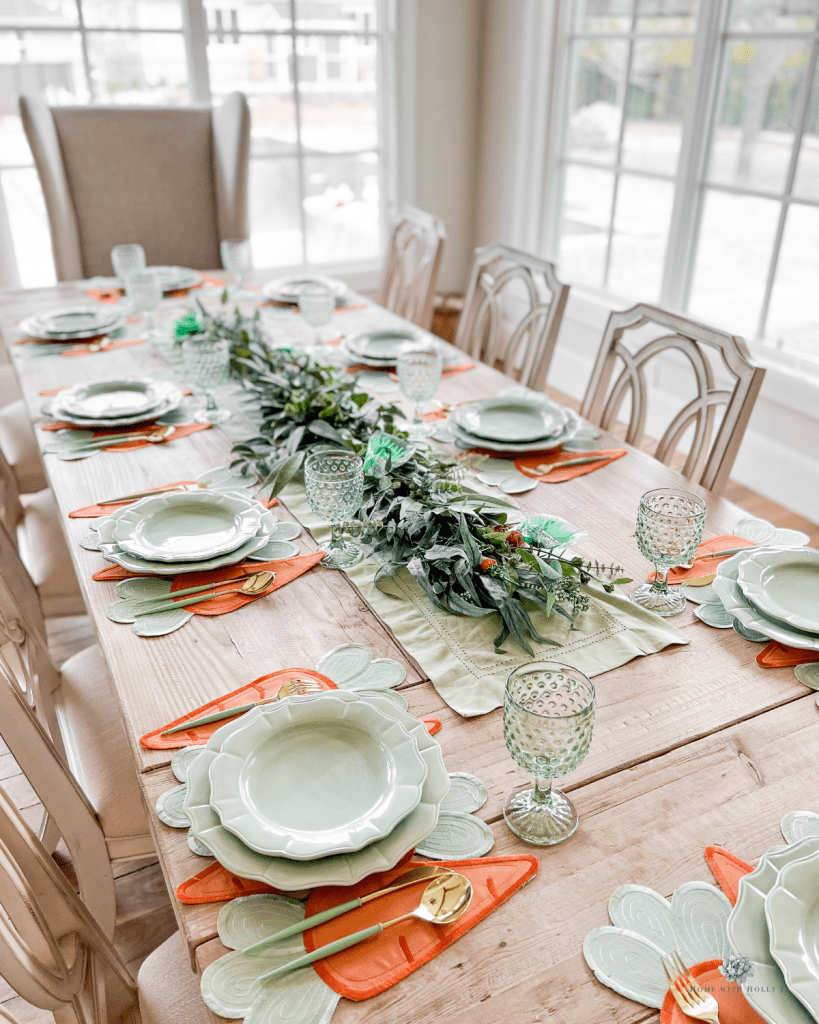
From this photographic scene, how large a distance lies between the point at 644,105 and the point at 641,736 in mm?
3023

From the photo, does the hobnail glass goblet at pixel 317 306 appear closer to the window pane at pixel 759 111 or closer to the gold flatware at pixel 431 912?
the gold flatware at pixel 431 912

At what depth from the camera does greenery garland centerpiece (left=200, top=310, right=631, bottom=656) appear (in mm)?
1077

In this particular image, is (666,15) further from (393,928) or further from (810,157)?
(393,928)

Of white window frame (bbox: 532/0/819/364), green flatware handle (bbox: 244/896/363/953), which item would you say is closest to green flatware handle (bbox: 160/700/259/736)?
green flatware handle (bbox: 244/896/363/953)

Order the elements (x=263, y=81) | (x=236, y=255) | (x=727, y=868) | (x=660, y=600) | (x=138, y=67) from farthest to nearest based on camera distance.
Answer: (x=263, y=81) → (x=138, y=67) → (x=236, y=255) → (x=660, y=600) → (x=727, y=868)

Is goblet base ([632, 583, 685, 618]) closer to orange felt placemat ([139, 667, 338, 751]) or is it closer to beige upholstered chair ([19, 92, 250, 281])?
orange felt placemat ([139, 667, 338, 751])

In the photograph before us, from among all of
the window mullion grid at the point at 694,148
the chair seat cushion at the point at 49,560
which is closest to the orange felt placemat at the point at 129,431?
the chair seat cushion at the point at 49,560

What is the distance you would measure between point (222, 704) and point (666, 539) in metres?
0.56

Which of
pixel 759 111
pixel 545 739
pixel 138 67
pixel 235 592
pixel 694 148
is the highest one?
pixel 138 67

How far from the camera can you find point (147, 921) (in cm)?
151

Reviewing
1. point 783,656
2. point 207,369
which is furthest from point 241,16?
point 783,656

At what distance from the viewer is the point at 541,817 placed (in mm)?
780

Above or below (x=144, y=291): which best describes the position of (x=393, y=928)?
below

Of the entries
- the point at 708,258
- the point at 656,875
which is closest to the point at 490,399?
the point at 656,875
